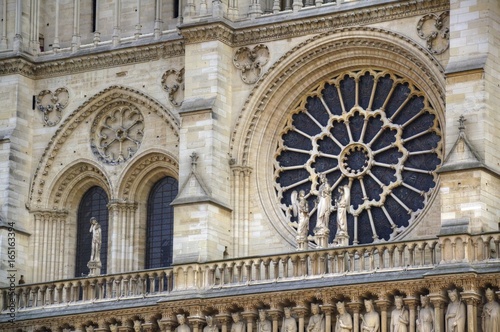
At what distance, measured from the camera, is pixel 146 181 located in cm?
4275

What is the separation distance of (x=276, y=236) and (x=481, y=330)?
21.4 feet

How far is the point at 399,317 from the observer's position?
36.2 m

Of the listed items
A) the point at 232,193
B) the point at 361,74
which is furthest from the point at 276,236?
the point at 361,74

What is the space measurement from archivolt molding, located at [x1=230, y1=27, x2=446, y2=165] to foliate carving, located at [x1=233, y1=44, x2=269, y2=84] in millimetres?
284

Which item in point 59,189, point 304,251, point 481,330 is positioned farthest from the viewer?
point 59,189

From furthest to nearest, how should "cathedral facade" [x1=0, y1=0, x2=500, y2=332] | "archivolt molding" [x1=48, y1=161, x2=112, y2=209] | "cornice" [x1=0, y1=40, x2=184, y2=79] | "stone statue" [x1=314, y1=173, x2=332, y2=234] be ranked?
"archivolt molding" [x1=48, y1=161, x2=112, y2=209] → "cornice" [x1=0, y1=40, x2=184, y2=79] → "stone statue" [x1=314, y1=173, x2=332, y2=234] → "cathedral facade" [x1=0, y1=0, x2=500, y2=332]

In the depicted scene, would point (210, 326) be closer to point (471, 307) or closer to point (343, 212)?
point (343, 212)

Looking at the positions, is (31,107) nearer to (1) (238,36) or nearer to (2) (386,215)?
(1) (238,36)

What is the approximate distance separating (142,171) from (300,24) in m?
5.62

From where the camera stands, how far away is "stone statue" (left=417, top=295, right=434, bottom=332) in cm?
3581

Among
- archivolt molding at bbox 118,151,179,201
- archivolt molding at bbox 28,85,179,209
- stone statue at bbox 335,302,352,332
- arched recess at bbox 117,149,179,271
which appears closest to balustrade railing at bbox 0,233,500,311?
stone statue at bbox 335,302,352,332

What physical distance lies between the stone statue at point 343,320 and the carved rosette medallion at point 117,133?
8167 millimetres

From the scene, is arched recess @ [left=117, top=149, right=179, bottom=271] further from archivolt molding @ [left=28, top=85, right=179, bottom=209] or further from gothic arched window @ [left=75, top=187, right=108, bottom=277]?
archivolt molding @ [left=28, top=85, right=179, bottom=209]

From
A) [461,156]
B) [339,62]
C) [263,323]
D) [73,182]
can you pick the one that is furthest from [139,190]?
[461,156]
